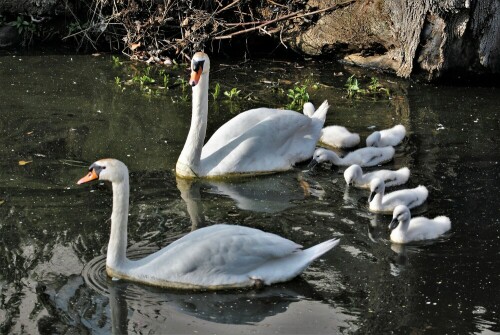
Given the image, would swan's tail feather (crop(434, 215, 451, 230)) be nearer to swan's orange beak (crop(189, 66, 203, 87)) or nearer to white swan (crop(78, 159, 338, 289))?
white swan (crop(78, 159, 338, 289))

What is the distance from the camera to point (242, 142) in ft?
29.6

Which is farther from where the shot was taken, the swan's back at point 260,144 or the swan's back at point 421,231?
the swan's back at point 260,144

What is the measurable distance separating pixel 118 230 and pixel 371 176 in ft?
9.32

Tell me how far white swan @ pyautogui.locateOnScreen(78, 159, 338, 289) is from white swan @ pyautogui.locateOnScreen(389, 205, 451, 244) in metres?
0.91

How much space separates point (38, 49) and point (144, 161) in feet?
15.1

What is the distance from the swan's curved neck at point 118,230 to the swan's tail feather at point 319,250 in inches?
50.8

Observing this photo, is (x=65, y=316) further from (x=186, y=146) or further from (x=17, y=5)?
(x=17, y=5)

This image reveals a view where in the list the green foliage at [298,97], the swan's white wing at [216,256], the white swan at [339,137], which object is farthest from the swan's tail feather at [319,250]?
the green foliage at [298,97]

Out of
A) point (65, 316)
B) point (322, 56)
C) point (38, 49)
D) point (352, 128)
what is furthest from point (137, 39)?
point (65, 316)

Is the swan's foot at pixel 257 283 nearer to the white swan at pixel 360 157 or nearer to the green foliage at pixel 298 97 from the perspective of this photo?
the white swan at pixel 360 157

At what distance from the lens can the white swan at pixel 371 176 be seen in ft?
28.1

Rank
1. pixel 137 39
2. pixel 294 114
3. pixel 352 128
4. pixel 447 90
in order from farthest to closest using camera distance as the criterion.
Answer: pixel 137 39
pixel 447 90
pixel 352 128
pixel 294 114

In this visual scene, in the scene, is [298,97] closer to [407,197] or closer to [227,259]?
[407,197]

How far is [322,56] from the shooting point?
12938 millimetres
